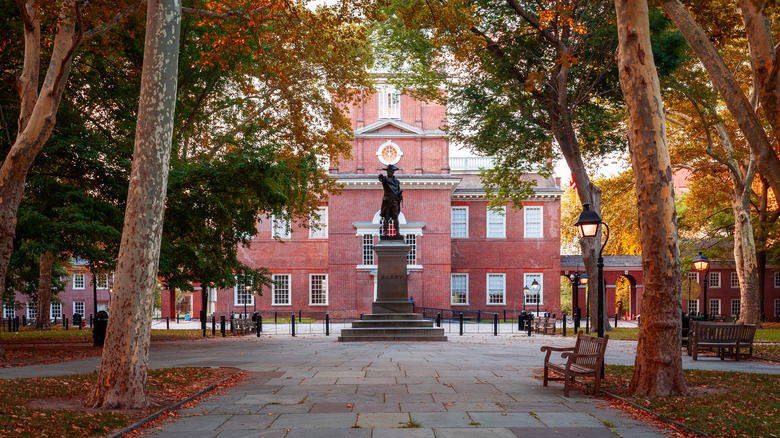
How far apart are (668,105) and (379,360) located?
752 inches

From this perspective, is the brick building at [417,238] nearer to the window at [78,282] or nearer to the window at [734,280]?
the window at [734,280]

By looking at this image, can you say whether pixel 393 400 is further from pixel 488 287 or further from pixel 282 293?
pixel 488 287

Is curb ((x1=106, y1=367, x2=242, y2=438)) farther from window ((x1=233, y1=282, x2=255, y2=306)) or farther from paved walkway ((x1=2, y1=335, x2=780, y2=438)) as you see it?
window ((x1=233, y1=282, x2=255, y2=306))

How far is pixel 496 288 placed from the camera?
41.9 meters

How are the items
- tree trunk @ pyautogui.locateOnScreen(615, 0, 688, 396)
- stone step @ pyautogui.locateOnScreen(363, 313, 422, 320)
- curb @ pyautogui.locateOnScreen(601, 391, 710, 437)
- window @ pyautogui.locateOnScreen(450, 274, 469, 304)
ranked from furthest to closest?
window @ pyautogui.locateOnScreen(450, 274, 469, 304) < stone step @ pyautogui.locateOnScreen(363, 313, 422, 320) < tree trunk @ pyautogui.locateOnScreen(615, 0, 688, 396) < curb @ pyautogui.locateOnScreen(601, 391, 710, 437)

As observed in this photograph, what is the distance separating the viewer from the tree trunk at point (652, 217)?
871cm

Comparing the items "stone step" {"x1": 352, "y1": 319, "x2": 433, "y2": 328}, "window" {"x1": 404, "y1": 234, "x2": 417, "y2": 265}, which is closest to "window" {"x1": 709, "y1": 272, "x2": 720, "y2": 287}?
"window" {"x1": 404, "y1": 234, "x2": 417, "y2": 265}

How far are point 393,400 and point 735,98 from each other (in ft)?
21.5

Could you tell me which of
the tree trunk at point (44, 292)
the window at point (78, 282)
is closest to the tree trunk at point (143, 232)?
the tree trunk at point (44, 292)

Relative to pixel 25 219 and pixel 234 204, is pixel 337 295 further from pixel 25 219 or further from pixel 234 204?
pixel 25 219

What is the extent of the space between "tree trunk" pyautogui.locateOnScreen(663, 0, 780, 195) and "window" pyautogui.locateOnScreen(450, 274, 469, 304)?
32.1 meters

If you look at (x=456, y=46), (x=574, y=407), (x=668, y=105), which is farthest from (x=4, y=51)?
(x=668, y=105)

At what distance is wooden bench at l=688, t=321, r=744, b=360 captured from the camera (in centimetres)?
1371

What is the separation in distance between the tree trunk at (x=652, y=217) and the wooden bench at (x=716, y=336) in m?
5.59
